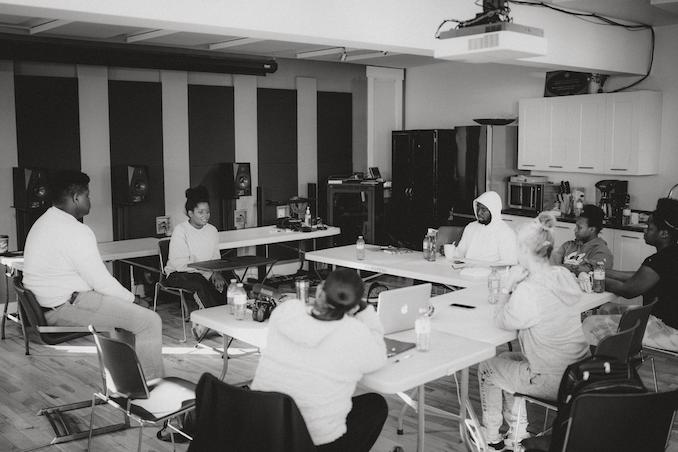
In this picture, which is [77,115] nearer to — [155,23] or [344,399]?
[155,23]

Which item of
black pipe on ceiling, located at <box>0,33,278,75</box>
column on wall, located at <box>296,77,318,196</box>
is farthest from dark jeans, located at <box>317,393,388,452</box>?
column on wall, located at <box>296,77,318,196</box>

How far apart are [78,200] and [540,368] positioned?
3055 millimetres

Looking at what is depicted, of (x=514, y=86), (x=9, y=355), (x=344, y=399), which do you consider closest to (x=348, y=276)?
(x=344, y=399)

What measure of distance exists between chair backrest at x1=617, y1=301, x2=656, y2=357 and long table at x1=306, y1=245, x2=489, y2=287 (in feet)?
4.60

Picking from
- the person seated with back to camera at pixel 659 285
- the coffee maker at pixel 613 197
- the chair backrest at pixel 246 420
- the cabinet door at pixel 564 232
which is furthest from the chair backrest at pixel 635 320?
the cabinet door at pixel 564 232

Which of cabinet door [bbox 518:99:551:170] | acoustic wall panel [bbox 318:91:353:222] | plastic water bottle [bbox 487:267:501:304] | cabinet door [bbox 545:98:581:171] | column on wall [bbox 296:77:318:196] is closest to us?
plastic water bottle [bbox 487:267:501:304]

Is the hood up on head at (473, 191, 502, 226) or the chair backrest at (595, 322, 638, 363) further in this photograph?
the hood up on head at (473, 191, 502, 226)

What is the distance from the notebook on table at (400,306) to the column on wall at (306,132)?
20.3ft

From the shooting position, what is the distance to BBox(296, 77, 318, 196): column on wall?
392 inches

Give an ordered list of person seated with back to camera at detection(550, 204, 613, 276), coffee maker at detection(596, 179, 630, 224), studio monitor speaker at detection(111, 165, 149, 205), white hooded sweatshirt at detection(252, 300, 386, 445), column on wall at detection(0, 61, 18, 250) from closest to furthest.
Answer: white hooded sweatshirt at detection(252, 300, 386, 445), person seated with back to camera at detection(550, 204, 613, 276), column on wall at detection(0, 61, 18, 250), coffee maker at detection(596, 179, 630, 224), studio monitor speaker at detection(111, 165, 149, 205)

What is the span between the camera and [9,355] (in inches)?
246

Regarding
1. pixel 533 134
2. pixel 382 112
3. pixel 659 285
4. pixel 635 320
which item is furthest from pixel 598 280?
pixel 382 112

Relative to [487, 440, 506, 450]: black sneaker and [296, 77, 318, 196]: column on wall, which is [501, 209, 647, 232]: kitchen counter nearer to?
[296, 77, 318, 196]: column on wall

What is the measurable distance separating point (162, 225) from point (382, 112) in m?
3.75
